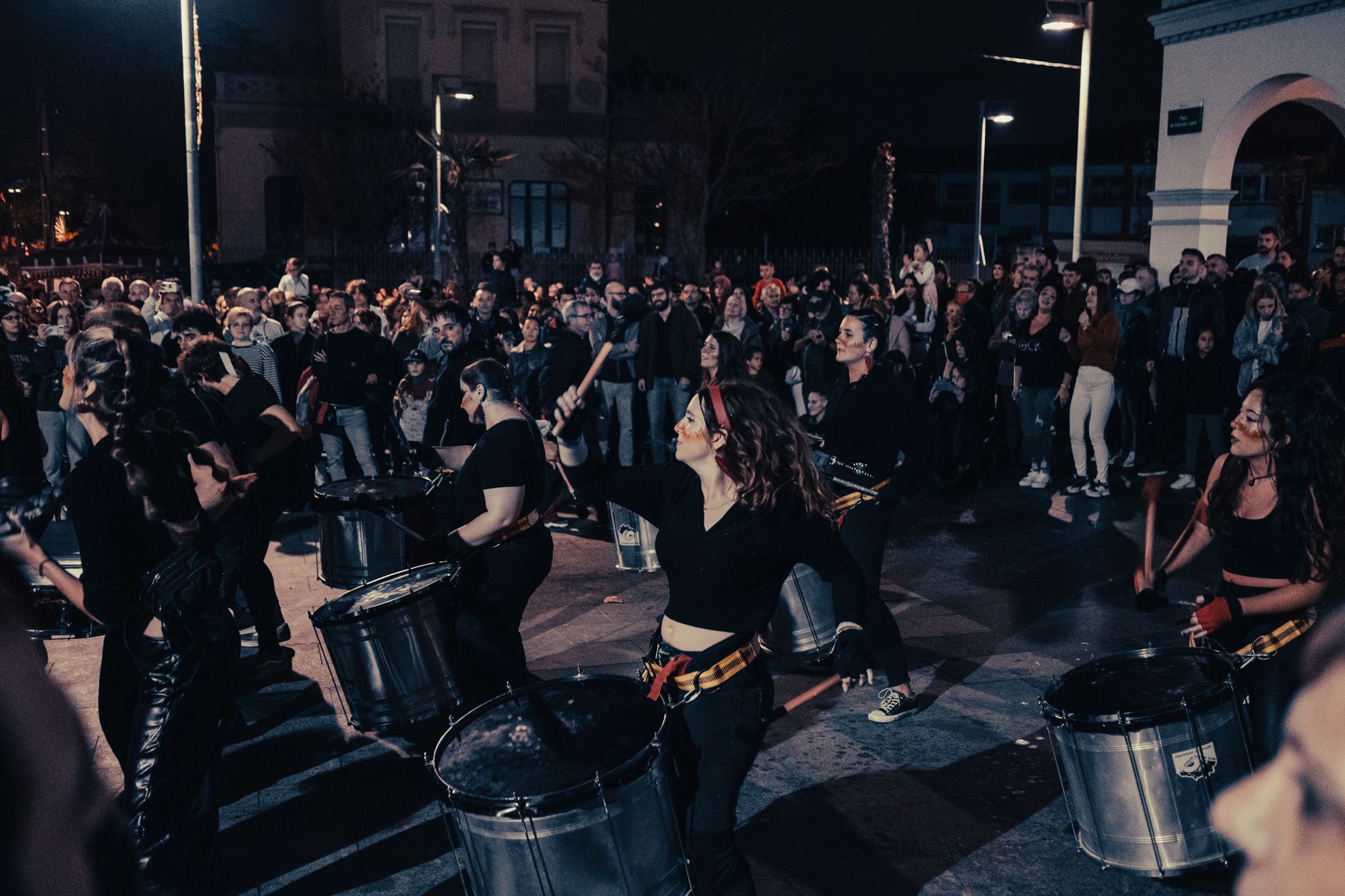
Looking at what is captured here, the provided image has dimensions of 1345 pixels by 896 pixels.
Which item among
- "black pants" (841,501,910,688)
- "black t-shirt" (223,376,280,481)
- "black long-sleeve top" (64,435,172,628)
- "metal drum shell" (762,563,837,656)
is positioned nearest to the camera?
"black long-sleeve top" (64,435,172,628)

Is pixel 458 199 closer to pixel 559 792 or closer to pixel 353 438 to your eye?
pixel 353 438

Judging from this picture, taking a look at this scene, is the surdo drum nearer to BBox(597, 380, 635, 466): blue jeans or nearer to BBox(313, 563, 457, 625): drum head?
BBox(313, 563, 457, 625): drum head

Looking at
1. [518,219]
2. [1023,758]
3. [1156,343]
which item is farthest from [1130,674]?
[518,219]

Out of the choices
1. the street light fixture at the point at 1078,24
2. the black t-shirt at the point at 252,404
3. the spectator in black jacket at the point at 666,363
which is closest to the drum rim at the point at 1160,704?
the black t-shirt at the point at 252,404

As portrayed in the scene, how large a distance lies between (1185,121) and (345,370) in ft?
40.2

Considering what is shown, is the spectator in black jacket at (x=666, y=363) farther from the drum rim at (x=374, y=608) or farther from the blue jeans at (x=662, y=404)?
the drum rim at (x=374, y=608)

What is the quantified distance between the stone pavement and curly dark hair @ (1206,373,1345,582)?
119 centimetres

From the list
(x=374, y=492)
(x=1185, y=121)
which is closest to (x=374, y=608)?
(x=374, y=492)

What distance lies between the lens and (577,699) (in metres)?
3.45

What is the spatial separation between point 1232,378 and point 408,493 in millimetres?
8426

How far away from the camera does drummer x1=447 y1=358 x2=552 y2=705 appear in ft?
16.2

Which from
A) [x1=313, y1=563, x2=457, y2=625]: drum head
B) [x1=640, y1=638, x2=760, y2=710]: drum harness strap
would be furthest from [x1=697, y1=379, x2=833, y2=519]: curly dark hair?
[x1=313, y1=563, x2=457, y2=625]: drum head

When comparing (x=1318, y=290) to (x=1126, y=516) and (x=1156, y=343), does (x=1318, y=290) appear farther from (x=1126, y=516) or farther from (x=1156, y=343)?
(x=1126, y=516)

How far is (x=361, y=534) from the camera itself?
243 inches
